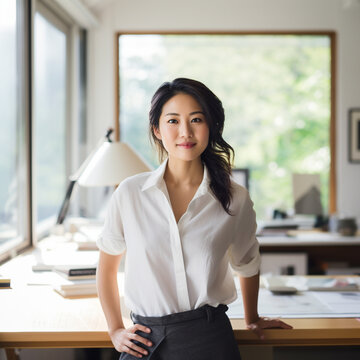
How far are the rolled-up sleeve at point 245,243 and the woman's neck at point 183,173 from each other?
0.14 meters

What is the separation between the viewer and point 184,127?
1276mm

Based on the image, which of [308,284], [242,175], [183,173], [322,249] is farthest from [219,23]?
[183,173]

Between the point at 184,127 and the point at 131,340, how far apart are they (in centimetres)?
56

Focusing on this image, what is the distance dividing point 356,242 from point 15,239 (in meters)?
2.17

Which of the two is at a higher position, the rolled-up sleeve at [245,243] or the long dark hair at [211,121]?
the long dark hair at [211,121]

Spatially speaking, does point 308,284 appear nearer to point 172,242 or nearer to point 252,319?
point 252,319

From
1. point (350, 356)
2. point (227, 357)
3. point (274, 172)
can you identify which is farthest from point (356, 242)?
point (227, 357)

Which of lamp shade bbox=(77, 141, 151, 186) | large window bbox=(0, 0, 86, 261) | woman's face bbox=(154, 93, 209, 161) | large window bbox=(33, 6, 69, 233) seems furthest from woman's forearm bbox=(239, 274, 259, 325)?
large window bbox=(33, 6, 69, 233)

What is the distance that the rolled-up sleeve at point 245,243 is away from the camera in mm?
1325

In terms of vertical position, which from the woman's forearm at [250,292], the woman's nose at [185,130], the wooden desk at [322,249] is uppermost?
the woman's nose at [185,130]

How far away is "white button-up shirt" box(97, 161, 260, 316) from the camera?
4.10ft

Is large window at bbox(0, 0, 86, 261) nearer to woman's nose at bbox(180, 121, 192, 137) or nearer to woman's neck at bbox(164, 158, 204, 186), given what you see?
woman's neck at bbox(164, 158, 204, 186)

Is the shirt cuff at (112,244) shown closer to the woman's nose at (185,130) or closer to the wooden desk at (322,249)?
the woman's nose at (185,130)

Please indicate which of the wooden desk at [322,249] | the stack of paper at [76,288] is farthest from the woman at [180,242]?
the wooden desk at [322,249]
